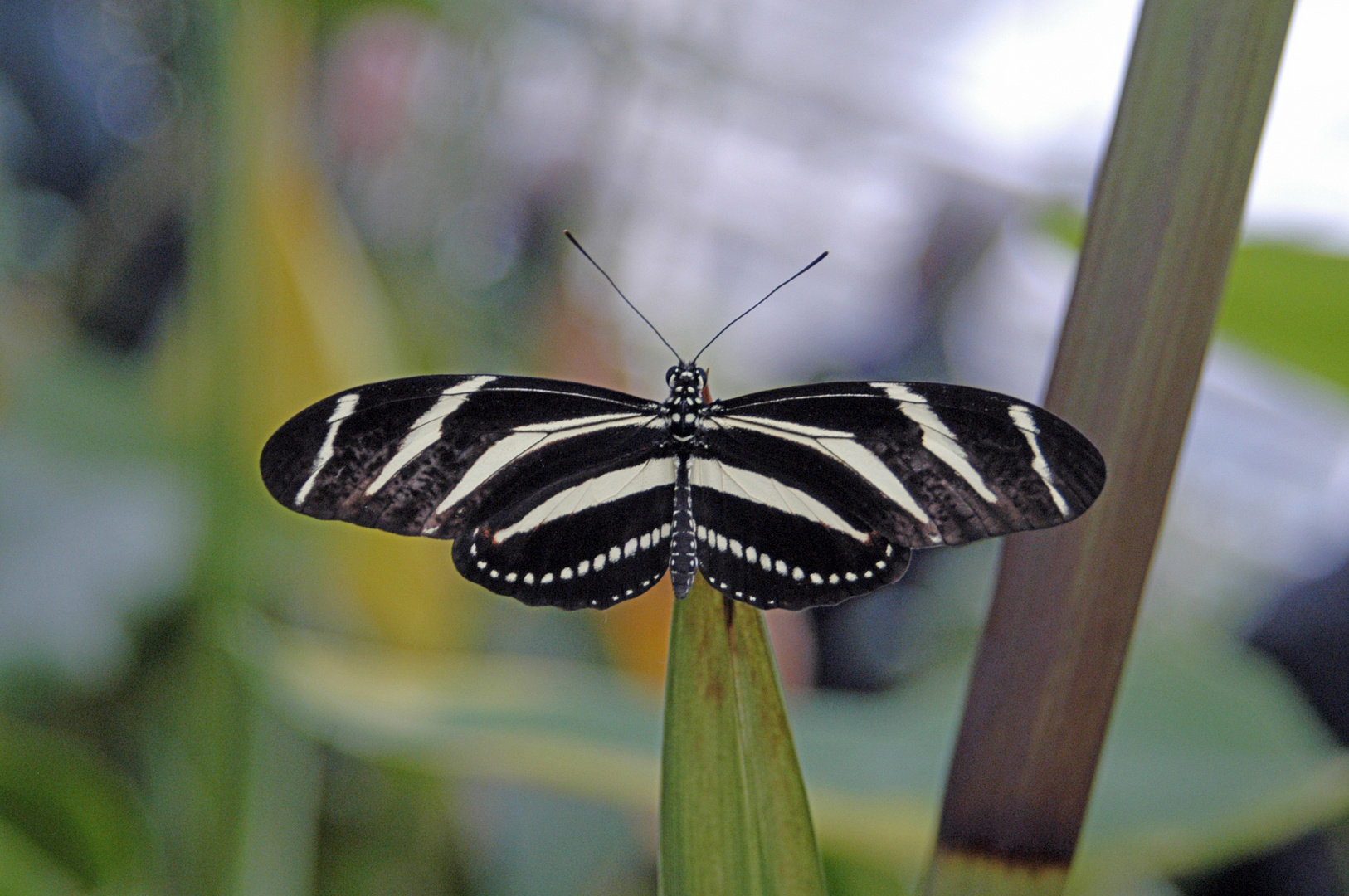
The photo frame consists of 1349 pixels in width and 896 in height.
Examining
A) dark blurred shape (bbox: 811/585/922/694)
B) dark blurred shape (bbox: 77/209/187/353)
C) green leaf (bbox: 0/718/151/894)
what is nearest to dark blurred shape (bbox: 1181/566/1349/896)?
dark blurred shape (bbox: 811/585/922/694)

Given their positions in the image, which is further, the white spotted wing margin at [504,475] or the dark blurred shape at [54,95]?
the dark blurred shape at [54,95]

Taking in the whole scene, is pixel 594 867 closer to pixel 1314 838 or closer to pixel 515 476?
pixel 515 476

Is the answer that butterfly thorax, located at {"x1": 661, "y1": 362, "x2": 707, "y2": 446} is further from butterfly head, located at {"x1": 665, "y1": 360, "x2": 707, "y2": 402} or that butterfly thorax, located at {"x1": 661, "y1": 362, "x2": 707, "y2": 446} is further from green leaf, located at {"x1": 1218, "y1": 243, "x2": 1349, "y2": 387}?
green leaf, located at {"x1": 1218, "y1": 243, "x2": 1349, "y2": 387}

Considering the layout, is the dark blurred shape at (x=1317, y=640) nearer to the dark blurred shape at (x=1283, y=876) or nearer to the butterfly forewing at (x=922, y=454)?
the dark blurred shape at (x=1283, y=876)

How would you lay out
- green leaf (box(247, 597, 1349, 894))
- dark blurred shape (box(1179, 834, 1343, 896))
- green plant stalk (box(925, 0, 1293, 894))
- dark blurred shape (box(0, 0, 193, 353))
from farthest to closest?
dark blurred shape (box(0, 0, 193, 353)) → dark blurred shape (box(1179, 834, 1343, 896)) → green leaf (box(247, 597, 1349, 894)) → green plant stalk (box(925, 0, 1293, 894))

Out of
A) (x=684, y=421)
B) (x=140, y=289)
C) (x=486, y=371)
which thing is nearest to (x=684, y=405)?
(x=684, y=421)

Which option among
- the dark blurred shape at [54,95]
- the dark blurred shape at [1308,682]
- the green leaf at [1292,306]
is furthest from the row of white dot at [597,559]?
the dark blurred shape at [54,95]

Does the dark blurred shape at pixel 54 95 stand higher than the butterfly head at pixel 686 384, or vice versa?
the dark blurred shape at pixel 54 95
